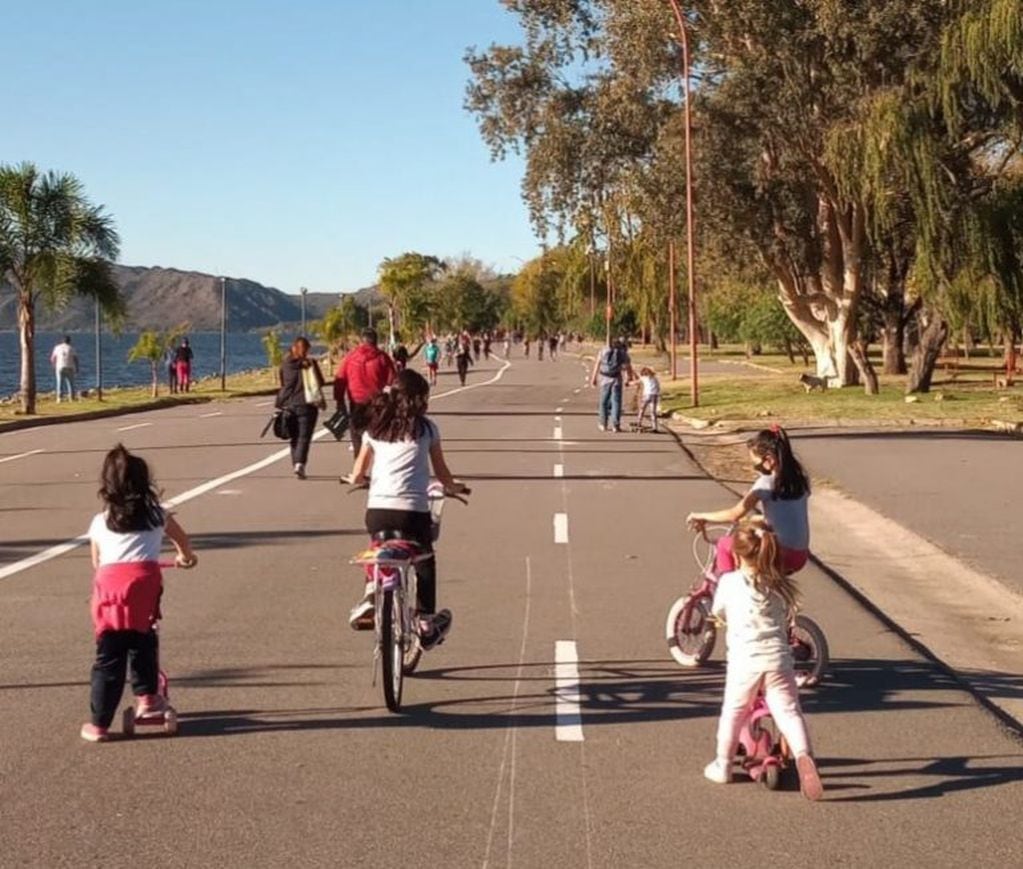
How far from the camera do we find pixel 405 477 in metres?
7.94

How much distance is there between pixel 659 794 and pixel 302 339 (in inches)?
533

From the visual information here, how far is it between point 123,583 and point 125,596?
0.06 metres

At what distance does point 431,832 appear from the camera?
5637 millimetres

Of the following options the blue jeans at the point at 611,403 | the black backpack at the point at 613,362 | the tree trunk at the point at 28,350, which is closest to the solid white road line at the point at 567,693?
the black backpack at the point at 613,362

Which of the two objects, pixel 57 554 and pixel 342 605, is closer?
pixel 342 605

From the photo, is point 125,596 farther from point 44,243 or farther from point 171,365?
point 171,365

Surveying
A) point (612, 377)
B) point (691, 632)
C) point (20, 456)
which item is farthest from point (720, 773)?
point (612, 377)

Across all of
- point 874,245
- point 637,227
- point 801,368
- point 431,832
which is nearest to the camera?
point 431,832

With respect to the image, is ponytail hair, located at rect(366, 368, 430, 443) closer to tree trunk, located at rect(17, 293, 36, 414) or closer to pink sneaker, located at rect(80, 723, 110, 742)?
pink sneaker, located at rect(80, 723, 110, 742)

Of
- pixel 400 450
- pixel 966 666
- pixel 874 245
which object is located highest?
pixel 874 245

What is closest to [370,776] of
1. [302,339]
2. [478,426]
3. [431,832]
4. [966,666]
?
[431,832]

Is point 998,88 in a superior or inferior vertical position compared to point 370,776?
superior

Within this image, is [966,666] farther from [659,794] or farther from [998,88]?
[998,88]

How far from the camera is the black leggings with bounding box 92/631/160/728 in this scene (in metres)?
6.87
